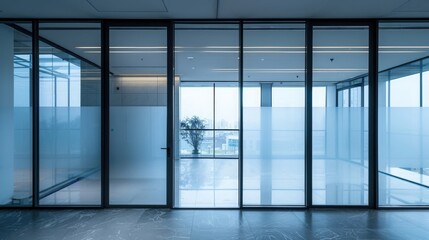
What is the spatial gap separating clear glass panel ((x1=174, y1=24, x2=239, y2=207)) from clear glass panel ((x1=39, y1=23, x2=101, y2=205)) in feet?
4.88

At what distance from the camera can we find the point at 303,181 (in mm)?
4809

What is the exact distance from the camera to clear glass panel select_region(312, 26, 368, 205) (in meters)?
4.83

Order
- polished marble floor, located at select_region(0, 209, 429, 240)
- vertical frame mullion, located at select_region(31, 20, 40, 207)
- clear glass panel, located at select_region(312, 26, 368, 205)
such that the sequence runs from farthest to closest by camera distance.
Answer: clear glass panel, located at select_region(312, 26, 368, 205), vertical frame mullion, located at select_region(31, 20, 40, 207), polished marble floor, located at select_region(0, 209, 429, 240)

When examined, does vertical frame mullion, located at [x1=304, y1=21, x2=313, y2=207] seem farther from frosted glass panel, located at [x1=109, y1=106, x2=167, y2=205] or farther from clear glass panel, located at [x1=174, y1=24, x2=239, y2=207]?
frosted glass panel, located at [x1=109, y1=106, x2=167, y2=205]

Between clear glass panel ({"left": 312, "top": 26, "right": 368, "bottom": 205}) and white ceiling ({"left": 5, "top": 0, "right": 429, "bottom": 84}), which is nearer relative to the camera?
white ceiling ({"left": 5, "top": 0, "right": 429, "bottom": 84})

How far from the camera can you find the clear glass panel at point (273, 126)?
4.82 metres

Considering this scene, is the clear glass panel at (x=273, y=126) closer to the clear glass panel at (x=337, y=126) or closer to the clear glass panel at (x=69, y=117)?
the clear glass panel at (x=337, y=126)

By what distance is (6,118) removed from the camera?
480 centimetres

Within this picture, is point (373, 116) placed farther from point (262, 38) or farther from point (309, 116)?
point (262, 38)

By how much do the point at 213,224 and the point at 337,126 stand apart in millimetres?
2691

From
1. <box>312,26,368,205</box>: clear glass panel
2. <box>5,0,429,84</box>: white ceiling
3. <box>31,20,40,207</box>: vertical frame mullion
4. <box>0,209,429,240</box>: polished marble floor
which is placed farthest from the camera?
<box>312,26,368,205</box>: clear glass panel

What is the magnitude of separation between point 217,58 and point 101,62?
240 centimetres

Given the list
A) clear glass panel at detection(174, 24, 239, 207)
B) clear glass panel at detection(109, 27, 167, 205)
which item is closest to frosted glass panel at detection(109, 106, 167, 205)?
clear glass panel at detection(109, 27, 167, 205)

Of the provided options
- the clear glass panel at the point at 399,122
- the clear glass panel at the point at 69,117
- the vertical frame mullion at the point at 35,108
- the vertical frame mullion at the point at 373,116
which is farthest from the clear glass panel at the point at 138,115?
the clear glass panel at the point at 399,122
